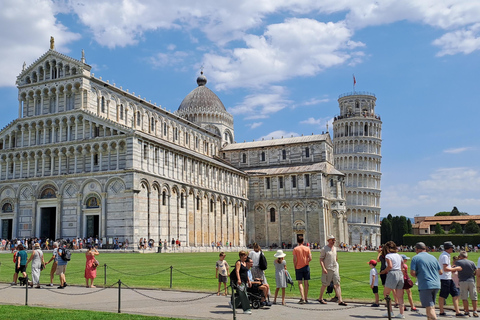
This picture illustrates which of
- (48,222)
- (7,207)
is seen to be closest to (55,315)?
(48,222)

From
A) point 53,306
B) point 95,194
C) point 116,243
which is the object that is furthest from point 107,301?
point 95,194

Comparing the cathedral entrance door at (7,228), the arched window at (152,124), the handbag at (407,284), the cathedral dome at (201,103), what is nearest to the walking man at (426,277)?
the handbag at (407,284)

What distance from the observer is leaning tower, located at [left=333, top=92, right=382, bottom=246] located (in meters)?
103

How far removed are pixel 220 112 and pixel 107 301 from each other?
71.7 metres

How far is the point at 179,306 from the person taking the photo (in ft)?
47.4

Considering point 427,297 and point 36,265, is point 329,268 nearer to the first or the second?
point 427,297

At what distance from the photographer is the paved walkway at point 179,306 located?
1306 centimetres

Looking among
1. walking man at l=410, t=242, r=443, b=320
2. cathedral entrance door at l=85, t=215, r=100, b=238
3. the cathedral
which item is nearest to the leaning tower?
the cathedral

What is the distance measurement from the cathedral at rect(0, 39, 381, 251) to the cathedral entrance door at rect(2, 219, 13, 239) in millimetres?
114

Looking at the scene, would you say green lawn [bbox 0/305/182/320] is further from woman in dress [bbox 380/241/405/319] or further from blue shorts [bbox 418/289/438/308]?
blue shorts [bbox 418/289/438/308]

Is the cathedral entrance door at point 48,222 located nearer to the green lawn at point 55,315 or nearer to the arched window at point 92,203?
the arched window at point 92,203

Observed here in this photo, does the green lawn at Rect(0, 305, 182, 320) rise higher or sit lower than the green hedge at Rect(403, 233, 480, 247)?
higher

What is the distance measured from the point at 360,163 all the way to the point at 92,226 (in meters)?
68.2

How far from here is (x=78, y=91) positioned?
173 feet
